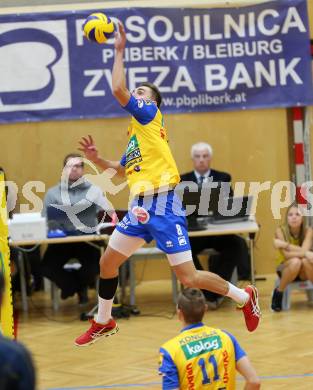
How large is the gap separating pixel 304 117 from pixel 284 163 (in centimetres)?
67

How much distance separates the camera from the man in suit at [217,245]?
9492 mm

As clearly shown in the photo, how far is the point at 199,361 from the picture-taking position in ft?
12.6

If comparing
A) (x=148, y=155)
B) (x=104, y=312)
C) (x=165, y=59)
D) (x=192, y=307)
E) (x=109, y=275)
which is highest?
(x=165, y=59)

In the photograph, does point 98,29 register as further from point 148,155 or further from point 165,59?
point 165,59

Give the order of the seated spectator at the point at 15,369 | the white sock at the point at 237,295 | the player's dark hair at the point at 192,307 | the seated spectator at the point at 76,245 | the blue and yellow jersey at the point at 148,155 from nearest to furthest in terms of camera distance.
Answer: the seated spectator at the point at 15,369, the player's dark hair at the point at 192,307, the blue and yellow jersey at the point at 148,155, the white sock at the point at 237,295, the seated spectator at the point at 76,245

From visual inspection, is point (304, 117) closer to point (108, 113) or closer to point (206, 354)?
point (108, 113)

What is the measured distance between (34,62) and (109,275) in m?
5.13

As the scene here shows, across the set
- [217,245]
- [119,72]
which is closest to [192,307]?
[119,72]

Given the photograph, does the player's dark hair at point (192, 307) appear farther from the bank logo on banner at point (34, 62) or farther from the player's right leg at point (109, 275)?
the bank logo on banner at point (34, 62)

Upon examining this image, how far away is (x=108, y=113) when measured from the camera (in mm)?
10906

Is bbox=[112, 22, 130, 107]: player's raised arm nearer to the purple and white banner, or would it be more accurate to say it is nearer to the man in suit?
the man in suit

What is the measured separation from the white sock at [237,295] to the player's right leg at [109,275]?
77 centimetres

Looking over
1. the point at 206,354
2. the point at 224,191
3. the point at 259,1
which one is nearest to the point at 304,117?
the point at 259,1

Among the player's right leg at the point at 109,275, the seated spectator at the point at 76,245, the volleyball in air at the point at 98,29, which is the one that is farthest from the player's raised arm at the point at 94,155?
the seated spectator at the point at 76,245
